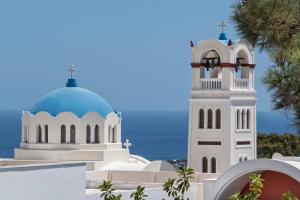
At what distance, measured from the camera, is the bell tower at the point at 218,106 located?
40.8 m

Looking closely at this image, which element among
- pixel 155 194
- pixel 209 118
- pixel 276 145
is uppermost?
pixel 209 118

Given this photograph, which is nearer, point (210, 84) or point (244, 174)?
point (244, 174)

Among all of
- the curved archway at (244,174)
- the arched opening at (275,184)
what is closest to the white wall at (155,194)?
the curved archway at (244,174)

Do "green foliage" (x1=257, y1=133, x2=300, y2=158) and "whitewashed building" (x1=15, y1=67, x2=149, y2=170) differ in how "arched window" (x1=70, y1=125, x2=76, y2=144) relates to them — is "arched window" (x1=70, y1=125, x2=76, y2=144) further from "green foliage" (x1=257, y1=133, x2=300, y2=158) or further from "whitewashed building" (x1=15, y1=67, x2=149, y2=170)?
"green foliage" (x1=257, y1=133, x2=300, y2=158)

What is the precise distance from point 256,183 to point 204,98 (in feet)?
94.5

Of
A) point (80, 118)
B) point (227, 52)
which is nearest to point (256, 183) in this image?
point (80, 118)

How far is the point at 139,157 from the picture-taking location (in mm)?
38344

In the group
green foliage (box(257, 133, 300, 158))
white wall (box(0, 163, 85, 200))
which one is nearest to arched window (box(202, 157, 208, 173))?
green foliage (box(257, 133, 300, 158))

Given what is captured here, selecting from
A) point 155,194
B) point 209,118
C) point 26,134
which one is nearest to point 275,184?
point 155,194

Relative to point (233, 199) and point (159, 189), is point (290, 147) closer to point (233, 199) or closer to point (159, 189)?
point (159, 189)

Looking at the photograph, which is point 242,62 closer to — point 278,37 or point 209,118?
point 209,118

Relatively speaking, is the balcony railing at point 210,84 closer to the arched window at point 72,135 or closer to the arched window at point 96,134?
the arched window at point 96,134

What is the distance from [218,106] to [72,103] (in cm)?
856

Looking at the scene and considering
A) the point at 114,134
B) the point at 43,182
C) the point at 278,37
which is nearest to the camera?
the point at 278,37
